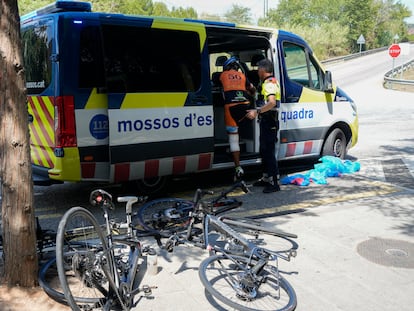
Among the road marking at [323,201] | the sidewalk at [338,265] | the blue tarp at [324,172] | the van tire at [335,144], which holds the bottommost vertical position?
the sidewalk at [338,265]

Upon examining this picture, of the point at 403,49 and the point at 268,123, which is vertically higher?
the point at 403,49

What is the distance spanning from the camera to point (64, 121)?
5.10 m

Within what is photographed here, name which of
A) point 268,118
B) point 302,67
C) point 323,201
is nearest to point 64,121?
point 268,118

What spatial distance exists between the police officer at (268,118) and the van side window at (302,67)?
74 centimetres

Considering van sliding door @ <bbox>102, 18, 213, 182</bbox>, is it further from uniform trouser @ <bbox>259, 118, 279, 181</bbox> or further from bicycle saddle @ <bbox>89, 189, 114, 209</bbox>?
bicycle saddle @ <bbox>89, 189, 114, 209</bbox>

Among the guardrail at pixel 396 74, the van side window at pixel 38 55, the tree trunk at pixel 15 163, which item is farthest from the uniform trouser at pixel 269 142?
the guardrail at pixel 396 74

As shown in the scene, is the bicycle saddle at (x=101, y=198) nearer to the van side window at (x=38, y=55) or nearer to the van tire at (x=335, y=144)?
the van side window at (x=38, y=55)

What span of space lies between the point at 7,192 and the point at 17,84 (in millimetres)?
773

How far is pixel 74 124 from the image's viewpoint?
515 centimetres

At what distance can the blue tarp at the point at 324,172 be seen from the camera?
23.5 ft

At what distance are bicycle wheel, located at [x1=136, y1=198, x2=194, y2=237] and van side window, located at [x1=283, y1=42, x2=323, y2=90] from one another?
→ 3430mm

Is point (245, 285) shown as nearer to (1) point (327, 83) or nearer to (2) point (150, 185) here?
(2) point (150, 185)

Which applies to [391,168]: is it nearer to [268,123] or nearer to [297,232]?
[268,123]

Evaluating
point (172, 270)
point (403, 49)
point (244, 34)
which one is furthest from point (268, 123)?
point (403, 49)
